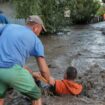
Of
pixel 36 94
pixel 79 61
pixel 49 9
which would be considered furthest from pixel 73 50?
pixel 36 94

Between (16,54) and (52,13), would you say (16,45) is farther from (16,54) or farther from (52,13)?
(52,13)

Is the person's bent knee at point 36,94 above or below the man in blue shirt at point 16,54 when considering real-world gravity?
below

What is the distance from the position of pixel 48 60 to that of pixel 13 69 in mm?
6815

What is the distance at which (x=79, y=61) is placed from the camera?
496 inches

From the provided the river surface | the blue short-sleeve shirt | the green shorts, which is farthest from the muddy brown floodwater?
the blue short-sleeve shirt

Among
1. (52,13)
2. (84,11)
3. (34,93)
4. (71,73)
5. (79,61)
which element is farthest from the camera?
(84,11)

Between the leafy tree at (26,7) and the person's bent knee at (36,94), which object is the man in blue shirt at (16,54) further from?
the leafy tree at (26,7)

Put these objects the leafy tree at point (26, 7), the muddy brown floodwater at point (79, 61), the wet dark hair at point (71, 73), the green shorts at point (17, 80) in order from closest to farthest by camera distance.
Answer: the green shorts at point (17, 80), the muddy brown floodwater at point (79, 61), the wet dark hair at point (71, 73), the leafy tree at point (26, 7)

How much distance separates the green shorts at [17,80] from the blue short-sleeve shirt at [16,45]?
0.30 ft

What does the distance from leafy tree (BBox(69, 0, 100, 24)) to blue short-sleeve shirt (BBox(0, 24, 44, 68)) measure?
18.2 m

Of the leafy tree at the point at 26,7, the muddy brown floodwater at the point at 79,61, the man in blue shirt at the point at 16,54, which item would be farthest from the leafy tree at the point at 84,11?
the man in blue shirt at the point at 16,54

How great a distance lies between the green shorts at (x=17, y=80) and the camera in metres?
6.01

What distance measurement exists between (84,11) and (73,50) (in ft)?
34.6

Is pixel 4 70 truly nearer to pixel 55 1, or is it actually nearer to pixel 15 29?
pixel 15 29
